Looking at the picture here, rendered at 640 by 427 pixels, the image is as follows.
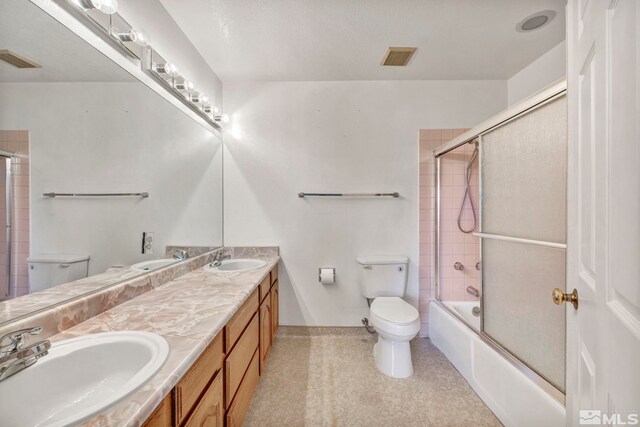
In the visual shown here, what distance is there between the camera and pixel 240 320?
1.27 m

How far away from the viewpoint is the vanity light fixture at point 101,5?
0.97 m

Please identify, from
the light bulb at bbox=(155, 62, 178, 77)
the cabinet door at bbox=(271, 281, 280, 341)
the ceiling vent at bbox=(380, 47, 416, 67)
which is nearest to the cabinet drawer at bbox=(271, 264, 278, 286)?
the cabinet door at bbox=(271, 281, 280, 341)

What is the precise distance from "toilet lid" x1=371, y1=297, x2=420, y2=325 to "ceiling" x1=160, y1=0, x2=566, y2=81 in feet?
6.46

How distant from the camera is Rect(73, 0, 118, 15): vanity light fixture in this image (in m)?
0.97

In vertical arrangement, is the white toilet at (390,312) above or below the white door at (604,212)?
below

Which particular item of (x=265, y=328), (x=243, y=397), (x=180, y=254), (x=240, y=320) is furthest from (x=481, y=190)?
(x=180, y=254)

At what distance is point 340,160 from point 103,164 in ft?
5.60

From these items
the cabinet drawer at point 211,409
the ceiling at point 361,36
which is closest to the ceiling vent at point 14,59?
the ceiling at point 361,36

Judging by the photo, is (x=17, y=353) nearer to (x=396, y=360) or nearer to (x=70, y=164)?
(x=70, y=164)

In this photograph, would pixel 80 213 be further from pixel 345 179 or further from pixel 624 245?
pixel 345 179

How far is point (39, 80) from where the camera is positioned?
2.82 ft

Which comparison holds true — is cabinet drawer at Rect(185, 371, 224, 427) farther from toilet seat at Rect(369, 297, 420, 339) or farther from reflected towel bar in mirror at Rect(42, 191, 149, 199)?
toilet seat at Rect(369, 297, 420, 339)

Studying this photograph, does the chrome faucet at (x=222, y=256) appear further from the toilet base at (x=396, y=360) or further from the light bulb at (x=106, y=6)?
the light bulb at (x=106, y=6)

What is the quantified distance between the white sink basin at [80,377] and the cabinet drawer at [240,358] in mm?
408
